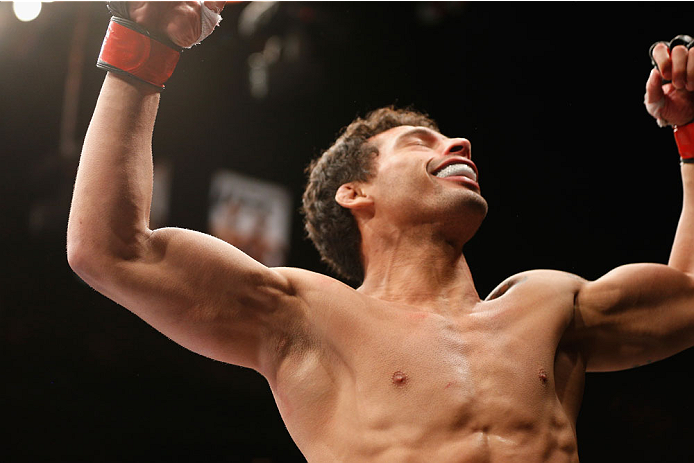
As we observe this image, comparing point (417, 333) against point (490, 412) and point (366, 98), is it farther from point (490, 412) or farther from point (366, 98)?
point (366, 98)

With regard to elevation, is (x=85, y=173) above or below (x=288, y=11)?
below

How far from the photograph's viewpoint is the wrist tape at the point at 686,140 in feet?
5.38

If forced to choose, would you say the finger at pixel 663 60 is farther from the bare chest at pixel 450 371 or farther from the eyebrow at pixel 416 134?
the bare chest at pixel 450 371

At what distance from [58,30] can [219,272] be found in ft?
6.63

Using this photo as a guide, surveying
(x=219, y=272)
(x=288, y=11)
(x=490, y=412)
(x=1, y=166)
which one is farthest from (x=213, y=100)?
(x=490, y=412)

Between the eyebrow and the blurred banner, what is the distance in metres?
1.49

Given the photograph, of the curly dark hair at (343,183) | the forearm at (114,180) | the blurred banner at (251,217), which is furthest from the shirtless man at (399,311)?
the blurred banner at (251,217)

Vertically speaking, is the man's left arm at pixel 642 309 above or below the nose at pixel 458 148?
below

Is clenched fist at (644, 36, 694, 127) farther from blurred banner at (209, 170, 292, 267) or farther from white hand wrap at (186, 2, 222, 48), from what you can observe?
blurred banner at (209, 170, 292, 267)

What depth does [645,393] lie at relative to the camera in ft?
9.48

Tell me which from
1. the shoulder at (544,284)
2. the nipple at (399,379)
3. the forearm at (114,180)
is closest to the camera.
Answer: the forearm at (114,180)

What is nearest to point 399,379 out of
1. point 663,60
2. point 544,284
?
point 544,284

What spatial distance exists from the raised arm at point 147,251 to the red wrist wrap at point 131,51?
2 centimetres

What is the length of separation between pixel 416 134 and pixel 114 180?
2.74 ft
